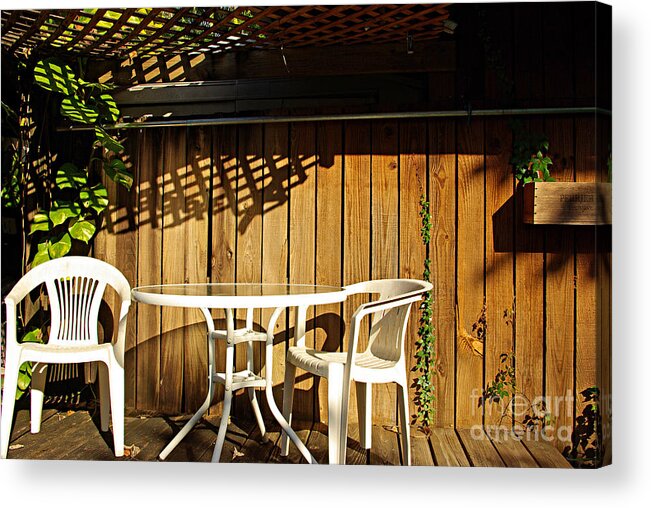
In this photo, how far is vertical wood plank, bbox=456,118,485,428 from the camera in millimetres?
3457

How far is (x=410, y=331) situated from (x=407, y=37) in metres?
1.58

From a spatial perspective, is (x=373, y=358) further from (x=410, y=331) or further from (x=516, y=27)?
(x=516, y=27)

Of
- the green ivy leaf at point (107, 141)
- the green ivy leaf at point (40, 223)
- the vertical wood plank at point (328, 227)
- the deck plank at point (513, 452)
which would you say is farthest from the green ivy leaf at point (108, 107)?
the deck plank at point (513, 452)

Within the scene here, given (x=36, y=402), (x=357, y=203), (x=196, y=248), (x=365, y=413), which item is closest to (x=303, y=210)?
(x=357, y=203)

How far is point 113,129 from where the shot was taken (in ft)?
12.3

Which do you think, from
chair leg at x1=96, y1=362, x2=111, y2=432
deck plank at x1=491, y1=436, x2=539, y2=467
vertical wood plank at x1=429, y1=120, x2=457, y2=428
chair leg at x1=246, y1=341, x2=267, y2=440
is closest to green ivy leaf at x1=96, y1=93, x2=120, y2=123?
chair leg at x1=96, y1=362, x2=111, y2=432

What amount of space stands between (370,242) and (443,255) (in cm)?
41

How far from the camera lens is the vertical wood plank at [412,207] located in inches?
138

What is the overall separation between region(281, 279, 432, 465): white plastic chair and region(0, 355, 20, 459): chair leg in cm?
130

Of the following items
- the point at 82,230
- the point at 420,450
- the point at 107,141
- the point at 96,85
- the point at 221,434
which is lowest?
the point at 420,450

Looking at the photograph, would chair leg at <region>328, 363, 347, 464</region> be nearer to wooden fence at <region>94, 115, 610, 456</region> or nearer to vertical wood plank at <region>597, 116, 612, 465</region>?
wooden fence at <region>94, 115, 610, 456</region>

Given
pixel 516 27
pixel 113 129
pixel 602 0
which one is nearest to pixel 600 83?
pixel 602 0

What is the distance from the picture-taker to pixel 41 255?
3.62 meters

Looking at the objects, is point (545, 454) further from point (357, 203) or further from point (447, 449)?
point (357, 203)
